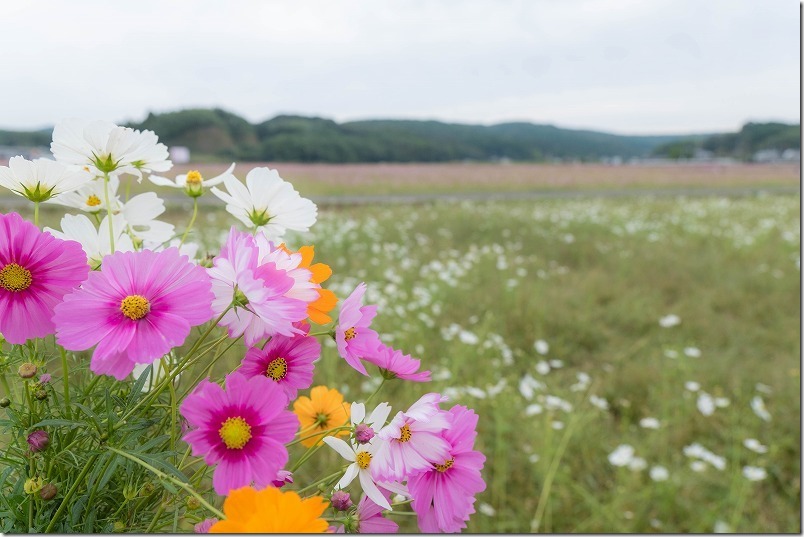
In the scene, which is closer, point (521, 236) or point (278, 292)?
point (278, 292)

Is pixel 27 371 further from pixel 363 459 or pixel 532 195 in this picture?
pixel 532 195

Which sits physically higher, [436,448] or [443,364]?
[436,448]

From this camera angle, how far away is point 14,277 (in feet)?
1.00

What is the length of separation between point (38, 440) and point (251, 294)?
0.14 m

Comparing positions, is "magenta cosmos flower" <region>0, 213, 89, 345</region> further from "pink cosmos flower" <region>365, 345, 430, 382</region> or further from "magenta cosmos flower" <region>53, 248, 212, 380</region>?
"pink cosmos flower" <region>365, 345, 430, 382</region>

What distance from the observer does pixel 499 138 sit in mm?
10336

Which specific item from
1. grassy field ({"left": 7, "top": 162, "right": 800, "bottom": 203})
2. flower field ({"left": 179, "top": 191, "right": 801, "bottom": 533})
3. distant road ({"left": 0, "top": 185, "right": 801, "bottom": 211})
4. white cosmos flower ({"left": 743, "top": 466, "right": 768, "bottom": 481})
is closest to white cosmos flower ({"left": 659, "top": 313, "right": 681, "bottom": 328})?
flower field ({"left": 179, "top": 191, "right": 801, "bottom": 533})

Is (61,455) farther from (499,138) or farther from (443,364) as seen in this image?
(499,138)

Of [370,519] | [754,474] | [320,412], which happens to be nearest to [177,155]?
[320,412]

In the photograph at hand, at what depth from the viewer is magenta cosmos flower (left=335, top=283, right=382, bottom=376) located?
35 centimetres

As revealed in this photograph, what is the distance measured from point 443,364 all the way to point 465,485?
1.86 metres

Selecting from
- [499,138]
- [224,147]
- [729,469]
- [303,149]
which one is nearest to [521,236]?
[303,149]

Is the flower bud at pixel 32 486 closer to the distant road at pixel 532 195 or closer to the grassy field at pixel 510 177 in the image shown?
the distant road at pixel 532 195

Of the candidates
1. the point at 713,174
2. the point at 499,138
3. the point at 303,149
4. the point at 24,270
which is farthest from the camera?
the point at 713,174
